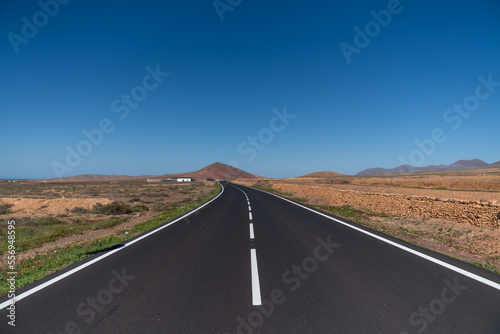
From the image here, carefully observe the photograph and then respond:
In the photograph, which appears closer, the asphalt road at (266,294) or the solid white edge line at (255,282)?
the asphalt road at (266,294)

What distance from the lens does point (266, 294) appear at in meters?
4.14

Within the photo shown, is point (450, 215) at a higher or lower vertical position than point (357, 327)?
higher

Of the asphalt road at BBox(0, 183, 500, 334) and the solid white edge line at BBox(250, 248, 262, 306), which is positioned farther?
the solid white edge line at BBox(250, 248, 262, 306)

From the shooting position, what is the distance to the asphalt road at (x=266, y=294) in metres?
3.30

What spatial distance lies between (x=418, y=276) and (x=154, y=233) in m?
8.14

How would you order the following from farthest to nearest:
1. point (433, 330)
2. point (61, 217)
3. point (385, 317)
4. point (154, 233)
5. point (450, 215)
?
point (61, 217)
point (450, 215)
point (154, 233)
point (385, 317)
point (433, 330)

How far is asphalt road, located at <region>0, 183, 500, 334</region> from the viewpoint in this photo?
130 inches

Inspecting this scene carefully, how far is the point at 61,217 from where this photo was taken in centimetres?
1683

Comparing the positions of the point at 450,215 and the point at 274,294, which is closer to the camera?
the point at 274,294

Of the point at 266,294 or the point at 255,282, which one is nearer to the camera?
the point at 266,294

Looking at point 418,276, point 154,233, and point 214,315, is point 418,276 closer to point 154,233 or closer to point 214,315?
point 214,315

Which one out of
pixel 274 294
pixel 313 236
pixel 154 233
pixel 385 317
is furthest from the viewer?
pixel 154 233

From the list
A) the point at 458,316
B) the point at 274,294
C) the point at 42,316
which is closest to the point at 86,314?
the point at 42,316

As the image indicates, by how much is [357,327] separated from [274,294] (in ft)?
4.41
